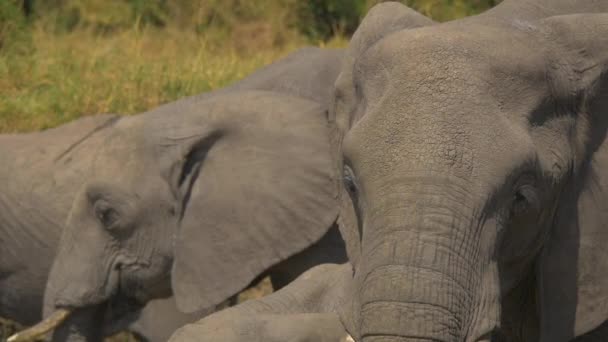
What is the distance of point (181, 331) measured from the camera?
4.90 meters

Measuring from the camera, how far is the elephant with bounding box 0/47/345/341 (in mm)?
6434

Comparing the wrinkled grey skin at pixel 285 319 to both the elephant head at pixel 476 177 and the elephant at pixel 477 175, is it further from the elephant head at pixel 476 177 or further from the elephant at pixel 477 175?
the elephant head at pixel 476 177

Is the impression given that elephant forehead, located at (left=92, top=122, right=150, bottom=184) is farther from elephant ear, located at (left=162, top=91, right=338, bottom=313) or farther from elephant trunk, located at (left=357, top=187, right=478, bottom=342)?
elephant trunk, located at (left=357, top=187, right=478, bottom=342)

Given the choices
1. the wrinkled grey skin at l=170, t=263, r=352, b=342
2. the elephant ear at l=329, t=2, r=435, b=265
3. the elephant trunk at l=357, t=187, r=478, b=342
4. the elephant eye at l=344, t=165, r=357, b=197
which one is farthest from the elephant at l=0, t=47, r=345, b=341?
the elephant trunk at l=357, t=187, r=478, b=342

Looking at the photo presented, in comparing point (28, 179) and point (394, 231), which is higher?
point (394, 231)

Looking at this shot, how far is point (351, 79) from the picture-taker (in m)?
4.59

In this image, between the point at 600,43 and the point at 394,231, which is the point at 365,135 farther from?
the point at 600,43

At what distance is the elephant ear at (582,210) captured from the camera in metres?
4.36

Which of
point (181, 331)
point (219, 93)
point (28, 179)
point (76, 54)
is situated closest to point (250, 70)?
point (76, 54)

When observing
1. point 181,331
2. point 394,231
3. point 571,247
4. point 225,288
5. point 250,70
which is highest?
point 394,231

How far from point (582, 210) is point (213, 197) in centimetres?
226

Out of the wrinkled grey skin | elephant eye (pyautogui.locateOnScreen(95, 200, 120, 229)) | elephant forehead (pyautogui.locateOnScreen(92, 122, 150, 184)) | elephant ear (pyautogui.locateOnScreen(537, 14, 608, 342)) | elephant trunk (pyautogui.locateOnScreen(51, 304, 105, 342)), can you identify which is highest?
elephant ear (pyautogui.locateOnScreen(537, 14, 608, 342))

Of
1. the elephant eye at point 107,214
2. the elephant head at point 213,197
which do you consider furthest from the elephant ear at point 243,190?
the elephant eye at point 107,214

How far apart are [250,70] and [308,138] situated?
3.11 metres
